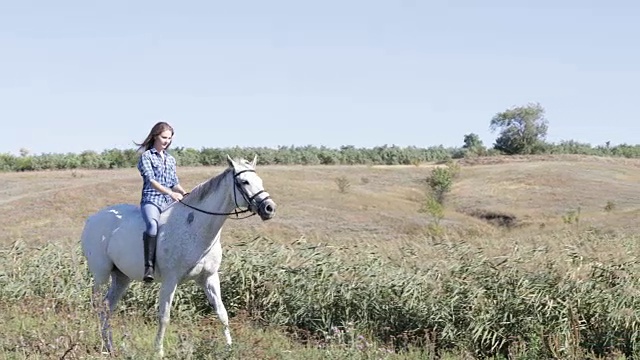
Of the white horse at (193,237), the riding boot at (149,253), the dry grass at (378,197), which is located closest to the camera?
the white horse at (193,237)

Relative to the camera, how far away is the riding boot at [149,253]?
8.70 meters

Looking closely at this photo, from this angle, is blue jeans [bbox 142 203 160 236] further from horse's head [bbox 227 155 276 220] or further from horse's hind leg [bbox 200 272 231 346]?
horse's head [bbox 227 155 276 220]

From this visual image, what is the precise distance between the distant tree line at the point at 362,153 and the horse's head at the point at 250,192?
6615 cm

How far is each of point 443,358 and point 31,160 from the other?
7298cm

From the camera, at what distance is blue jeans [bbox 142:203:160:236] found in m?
8.72

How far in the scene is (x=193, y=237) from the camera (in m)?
8.59

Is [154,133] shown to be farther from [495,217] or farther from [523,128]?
[523,128]

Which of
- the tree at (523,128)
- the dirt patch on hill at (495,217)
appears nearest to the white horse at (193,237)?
the dirt patch on hill at (495,217)

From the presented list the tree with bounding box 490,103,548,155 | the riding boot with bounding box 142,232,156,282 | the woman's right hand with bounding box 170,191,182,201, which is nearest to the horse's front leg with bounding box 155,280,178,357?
the riding boot with bounding box 142,232,156,282

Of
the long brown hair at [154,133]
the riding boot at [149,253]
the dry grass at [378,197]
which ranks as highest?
the long brown hair at [154,133]

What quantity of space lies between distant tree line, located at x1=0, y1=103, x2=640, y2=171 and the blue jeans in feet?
215

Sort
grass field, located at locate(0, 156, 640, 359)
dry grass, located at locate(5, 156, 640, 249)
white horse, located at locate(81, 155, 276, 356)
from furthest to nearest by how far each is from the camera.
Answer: dry grass, located at locate(5, 156, 640, 249) < grass field, located at locate(0, 156, 640, 359) < white horse, located at locate(81, 155, 276, 356)

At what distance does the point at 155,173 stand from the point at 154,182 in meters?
0.19

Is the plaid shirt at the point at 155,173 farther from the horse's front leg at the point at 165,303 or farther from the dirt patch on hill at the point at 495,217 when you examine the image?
the dirt patch on hill at the point at 495,217
